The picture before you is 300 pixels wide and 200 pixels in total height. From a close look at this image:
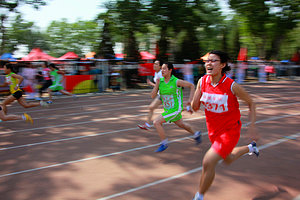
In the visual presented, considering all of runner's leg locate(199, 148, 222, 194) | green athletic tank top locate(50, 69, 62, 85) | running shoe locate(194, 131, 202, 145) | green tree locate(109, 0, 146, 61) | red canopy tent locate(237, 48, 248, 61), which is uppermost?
green tree locate(109, 0, 146, 61)

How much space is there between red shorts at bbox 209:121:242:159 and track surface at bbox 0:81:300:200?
0.77 metres

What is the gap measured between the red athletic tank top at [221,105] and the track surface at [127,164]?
100cm

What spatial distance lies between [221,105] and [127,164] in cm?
231

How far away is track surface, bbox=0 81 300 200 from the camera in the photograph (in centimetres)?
394

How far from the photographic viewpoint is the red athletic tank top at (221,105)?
349cm

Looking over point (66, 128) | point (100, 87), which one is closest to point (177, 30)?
point (100, 87)

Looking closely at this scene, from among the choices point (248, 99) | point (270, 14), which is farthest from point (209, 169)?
point (270, 14)

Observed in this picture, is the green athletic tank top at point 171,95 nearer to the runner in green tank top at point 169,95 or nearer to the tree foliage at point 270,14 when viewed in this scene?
the runner in green tank top at point 169,95

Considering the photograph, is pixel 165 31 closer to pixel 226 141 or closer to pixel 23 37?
pixel 226 141

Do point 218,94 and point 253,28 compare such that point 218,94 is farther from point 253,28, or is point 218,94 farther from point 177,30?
point 253,28

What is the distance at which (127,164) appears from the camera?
199 inches

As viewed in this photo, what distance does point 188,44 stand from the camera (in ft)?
72.7

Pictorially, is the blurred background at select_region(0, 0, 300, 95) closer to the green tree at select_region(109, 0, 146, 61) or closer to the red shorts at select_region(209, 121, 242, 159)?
the green tree at select_region(109, 0, 146, 61)

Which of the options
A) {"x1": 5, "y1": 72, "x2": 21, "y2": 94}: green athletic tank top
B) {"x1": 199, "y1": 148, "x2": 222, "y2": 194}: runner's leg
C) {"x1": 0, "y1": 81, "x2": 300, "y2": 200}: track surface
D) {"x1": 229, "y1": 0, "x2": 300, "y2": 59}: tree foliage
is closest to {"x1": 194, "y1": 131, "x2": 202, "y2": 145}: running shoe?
{"x1": 0, "y1": 81, "x2": 300, "y2": 200}: track surface
